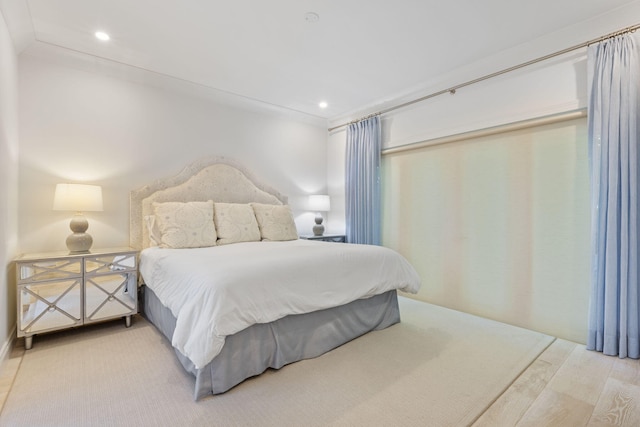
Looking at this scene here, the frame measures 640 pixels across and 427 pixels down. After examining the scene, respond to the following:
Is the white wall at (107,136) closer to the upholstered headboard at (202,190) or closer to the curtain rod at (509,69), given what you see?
the upholstered headboard at (202,190)

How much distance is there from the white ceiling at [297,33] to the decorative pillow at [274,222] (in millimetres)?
1463

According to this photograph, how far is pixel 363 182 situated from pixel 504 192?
175cm

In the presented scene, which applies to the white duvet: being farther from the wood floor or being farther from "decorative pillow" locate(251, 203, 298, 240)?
the wood floor

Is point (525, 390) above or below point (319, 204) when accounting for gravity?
below

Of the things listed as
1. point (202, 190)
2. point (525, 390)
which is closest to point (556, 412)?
point (525, 390)

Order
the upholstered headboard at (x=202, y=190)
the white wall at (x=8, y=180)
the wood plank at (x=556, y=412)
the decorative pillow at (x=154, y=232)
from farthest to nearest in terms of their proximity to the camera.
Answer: the upholstered headboard at (x=202, y=190) < the decorative pillow at (x=154, y=232) < the white wall at (x=8, y=180) < the wood plank at (x=556, y=412)

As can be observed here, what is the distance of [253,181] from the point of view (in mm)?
4152

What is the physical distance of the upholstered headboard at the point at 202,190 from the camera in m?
3.27

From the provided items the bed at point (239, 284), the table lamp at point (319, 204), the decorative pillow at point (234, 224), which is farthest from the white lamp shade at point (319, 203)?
the decorative pillow at point (234, 224)

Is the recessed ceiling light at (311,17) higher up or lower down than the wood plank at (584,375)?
higher up

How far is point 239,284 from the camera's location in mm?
1833

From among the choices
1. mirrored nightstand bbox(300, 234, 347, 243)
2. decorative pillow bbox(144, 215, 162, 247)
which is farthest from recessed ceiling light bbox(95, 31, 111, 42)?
mirrored nightstand bbox(300, 234, 347, 243)

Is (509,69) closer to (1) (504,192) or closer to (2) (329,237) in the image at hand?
(1) (504,192)

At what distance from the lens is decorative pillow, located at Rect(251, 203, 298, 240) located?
359 centimetres
